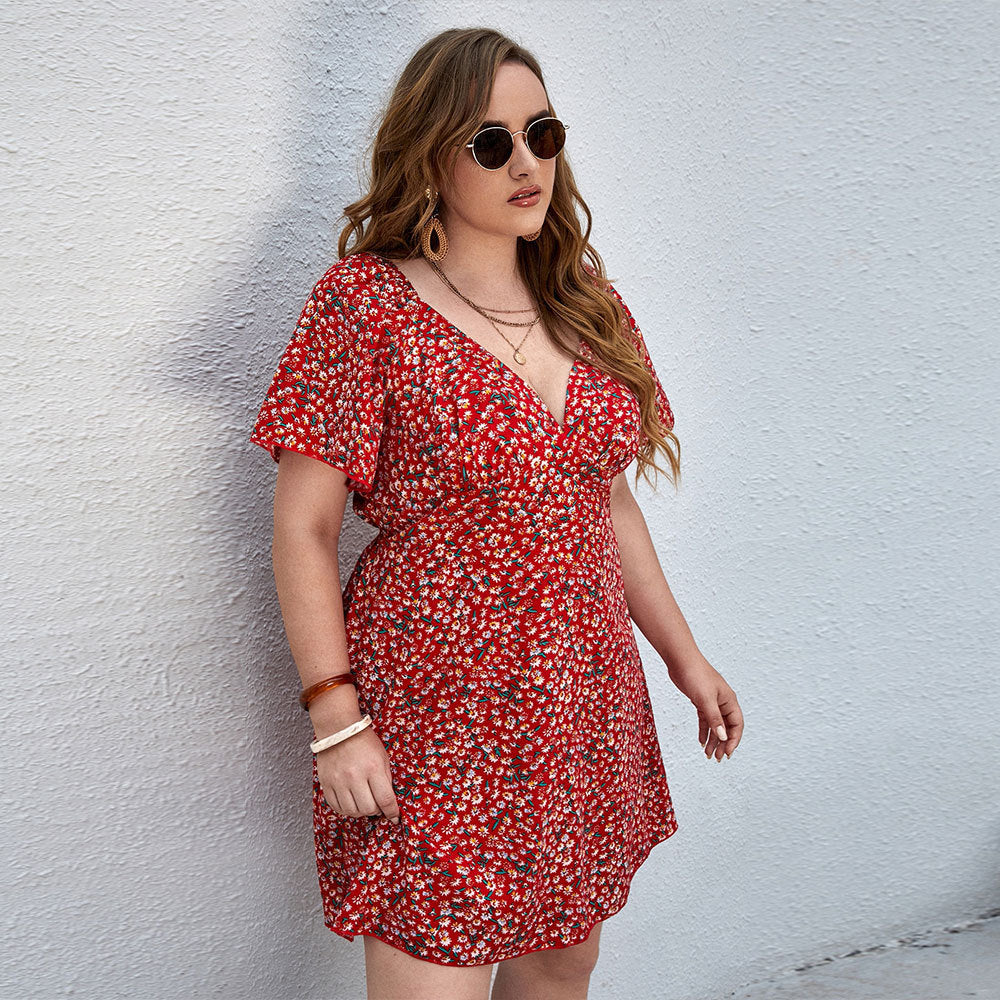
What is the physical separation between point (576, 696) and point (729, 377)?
3.49 feet

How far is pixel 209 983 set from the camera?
6.00ft

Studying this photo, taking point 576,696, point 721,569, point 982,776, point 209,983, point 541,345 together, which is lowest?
point 982,776

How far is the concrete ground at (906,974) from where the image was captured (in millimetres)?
2551

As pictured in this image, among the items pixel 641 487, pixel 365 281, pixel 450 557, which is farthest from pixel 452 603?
pixel 641 487

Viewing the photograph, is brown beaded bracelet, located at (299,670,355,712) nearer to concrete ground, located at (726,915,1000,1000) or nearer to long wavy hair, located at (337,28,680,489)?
long wavy hair, located at (337,28,680,489)

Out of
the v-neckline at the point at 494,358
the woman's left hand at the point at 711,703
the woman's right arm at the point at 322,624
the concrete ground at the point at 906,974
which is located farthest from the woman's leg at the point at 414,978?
the concrete ground at the point at 906,974

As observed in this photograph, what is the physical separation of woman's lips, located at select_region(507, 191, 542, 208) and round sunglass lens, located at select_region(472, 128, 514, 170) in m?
0.06

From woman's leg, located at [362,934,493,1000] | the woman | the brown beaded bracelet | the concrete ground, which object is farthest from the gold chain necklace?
the concrete ground

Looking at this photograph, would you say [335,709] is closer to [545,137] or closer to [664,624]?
[664,624]

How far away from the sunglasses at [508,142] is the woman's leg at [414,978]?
110cm

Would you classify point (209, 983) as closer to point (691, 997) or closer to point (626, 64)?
point (691, 997)

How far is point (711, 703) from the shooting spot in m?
1.90

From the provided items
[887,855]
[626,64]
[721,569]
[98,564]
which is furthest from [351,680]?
[887,855]

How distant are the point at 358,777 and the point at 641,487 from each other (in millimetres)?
1082
